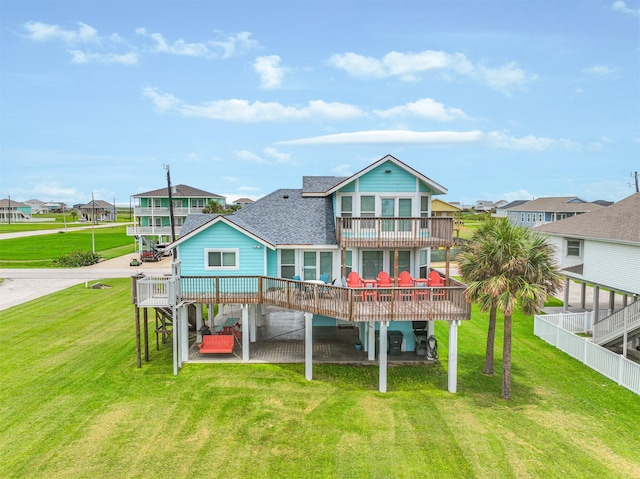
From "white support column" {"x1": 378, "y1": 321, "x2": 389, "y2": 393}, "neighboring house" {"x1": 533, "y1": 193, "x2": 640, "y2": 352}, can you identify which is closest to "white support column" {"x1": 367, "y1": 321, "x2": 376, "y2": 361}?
"white support column" {"x1": 378, "y1": 321, "x2": 389, "y2": 393}

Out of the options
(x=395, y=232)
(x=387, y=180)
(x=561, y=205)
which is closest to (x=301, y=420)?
(x=395, y=232)

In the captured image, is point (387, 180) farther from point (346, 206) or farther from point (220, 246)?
point (220, 246)

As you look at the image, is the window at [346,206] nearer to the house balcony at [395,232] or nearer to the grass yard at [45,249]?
the house balcony at [395,232]

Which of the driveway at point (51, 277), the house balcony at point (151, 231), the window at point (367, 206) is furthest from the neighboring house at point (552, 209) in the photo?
the driveway at point (51, 277)

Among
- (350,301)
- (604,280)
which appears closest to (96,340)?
(350,301)

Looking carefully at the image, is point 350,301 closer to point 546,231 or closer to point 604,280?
point 604,280
